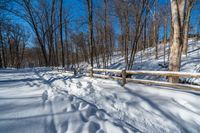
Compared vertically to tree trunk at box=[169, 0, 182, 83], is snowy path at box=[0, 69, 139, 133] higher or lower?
lower

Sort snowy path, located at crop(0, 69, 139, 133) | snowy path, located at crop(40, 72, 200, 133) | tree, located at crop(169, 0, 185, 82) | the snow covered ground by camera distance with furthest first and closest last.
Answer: tree, located at crop(169, 0, 185, 82), snowy path, located at crop(40, 72, 200, 133), the snow covered ground, snowy path, located at crop(0, 69, 139, 133)

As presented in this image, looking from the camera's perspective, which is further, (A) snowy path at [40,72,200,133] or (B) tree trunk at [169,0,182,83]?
(B) tree trunk at [169,0,182,83]

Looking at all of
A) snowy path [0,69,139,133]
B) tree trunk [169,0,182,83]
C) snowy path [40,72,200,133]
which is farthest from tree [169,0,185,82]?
snowy path [0,69,139,133]

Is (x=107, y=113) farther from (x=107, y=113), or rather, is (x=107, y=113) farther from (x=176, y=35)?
(x=176, y=35)

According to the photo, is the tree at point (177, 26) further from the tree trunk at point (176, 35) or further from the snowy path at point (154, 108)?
the snowy path at point (154, 108)

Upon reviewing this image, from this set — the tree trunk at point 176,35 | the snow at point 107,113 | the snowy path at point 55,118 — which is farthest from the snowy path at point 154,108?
the tree trunk at point 176,35

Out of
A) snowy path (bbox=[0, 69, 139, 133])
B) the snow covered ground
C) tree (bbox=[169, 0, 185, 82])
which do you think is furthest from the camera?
tree (bbox=[169, 0, 185, 82])

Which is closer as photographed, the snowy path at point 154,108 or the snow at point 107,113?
the snow at point 107,113

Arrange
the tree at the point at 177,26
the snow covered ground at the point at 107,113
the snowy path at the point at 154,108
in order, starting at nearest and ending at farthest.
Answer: the snow covered ground at the point at 107,113 < the snowy path at the point at 154,108 < the tree at the point at 177,26

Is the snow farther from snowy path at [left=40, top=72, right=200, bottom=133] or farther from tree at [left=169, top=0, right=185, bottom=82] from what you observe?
tree at [left=169, top=0, right=185, bottom=82]

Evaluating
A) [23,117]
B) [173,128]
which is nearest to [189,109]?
[173,128]

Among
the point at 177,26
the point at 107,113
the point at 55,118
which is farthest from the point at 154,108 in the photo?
the point at 177,26

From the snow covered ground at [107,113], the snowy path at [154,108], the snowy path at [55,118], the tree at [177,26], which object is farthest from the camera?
the tree at [177,26]

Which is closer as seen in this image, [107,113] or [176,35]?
[107,113]
